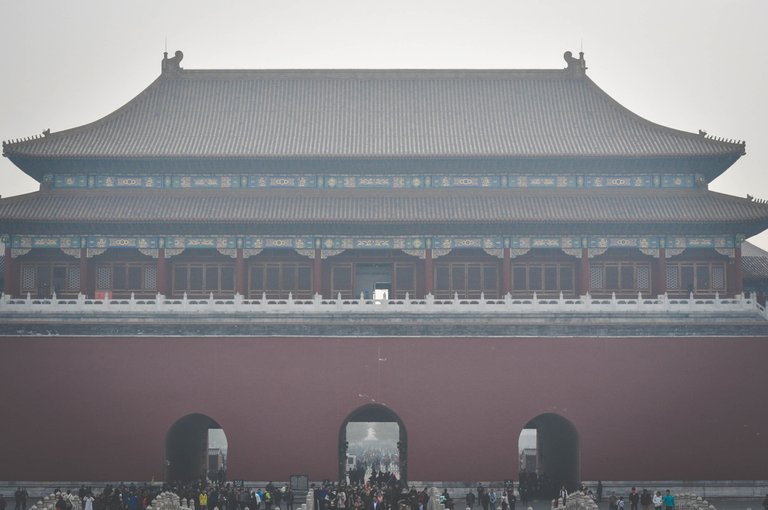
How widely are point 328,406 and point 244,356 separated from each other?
2.92 meters

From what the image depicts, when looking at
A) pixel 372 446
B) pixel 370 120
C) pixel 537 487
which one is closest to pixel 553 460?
pixel 537 487

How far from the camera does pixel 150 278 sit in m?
35.8

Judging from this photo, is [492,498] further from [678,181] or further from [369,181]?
[678,181]

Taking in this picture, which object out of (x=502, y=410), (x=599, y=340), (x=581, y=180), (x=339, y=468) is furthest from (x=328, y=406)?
(x=581, y=180)

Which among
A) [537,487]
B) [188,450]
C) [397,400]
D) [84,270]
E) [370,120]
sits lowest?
[537,487]

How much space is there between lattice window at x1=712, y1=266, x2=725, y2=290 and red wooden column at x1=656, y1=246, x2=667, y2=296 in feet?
5.56

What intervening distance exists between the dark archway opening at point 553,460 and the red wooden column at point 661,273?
523 centimetres

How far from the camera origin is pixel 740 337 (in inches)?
1296

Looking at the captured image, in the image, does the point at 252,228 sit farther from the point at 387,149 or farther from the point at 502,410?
the point at 502,410

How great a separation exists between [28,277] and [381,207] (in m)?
11.6

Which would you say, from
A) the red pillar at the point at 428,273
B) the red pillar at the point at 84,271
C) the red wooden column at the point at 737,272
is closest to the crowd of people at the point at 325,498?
the red pillar at the point at 428,273

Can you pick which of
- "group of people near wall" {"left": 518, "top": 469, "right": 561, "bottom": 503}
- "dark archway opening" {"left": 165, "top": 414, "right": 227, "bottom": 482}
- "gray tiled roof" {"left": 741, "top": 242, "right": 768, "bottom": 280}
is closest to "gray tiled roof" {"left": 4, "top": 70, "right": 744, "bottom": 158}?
"gray tiled roof" {"left": 741, "top": 242, "right": 768, "bottom": 280}

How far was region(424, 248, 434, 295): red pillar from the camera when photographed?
34.8 m

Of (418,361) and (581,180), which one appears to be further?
(581,180)
